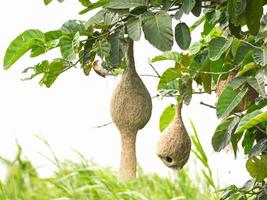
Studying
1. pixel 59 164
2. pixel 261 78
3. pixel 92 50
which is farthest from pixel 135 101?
pixel 59 164

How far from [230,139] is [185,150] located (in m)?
0.33

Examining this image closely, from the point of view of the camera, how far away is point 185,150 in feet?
7.45

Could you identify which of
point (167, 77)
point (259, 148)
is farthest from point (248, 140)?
point (167, 77)

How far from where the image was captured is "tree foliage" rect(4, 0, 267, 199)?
1.78 meters

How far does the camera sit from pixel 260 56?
181 cm

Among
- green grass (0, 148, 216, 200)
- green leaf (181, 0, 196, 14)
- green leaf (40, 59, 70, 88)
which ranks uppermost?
green leaf (181, 0, 196, 14)

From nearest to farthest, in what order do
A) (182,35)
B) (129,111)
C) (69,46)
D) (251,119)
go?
(251,119) < (69,46) < (182,35) < (129,111)

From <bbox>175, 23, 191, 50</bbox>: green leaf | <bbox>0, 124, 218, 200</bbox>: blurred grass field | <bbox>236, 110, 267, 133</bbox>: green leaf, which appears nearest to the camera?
<bbox>236, 110, 267, 133</bbox>: green leaf

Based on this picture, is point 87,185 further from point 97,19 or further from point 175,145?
point 97,19

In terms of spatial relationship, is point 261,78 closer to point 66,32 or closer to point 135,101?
point 135,101

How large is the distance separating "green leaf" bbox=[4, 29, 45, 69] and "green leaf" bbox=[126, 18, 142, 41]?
226mm

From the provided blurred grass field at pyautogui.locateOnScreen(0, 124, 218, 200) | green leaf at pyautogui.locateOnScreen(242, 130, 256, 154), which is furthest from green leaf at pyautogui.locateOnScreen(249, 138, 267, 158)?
blurred grass field at pyautogui.locateOnScreen(0, 124, 218, 200)

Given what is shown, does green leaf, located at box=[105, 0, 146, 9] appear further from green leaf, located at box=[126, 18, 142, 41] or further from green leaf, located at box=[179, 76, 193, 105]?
green leaf, located at box=[179, 76, 193, 105]

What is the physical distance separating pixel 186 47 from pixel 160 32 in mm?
144
